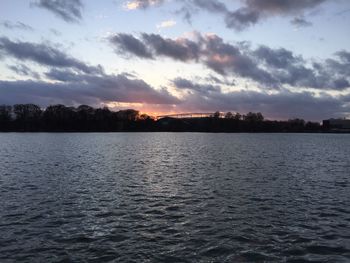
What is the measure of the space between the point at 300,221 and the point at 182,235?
27.6ft

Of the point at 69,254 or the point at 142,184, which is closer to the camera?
the point at 69,254

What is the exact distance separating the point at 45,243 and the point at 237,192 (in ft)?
62.2

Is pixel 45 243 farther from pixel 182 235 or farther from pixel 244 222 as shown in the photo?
pixel 244 222

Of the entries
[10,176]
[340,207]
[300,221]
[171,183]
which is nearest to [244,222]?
[300,221]

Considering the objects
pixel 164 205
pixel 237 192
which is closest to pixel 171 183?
pixel 237 192

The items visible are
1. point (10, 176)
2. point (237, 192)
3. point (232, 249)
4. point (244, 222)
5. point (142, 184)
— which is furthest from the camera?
point (10, 176)

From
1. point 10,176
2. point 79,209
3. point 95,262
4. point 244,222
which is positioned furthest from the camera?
point 10,176

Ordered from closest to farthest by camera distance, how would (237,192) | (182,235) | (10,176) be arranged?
1. (182,235)
2. (237,192)
3. (10,176)

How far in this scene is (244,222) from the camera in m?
22.1

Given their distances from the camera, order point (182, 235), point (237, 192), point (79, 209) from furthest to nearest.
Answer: point (237, 192) → point (79, 209) → point (182, 235)

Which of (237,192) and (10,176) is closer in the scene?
(237,192)

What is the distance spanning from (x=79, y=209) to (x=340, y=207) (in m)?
19.8

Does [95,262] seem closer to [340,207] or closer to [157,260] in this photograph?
[157,260]

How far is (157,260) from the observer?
52.3 feet
